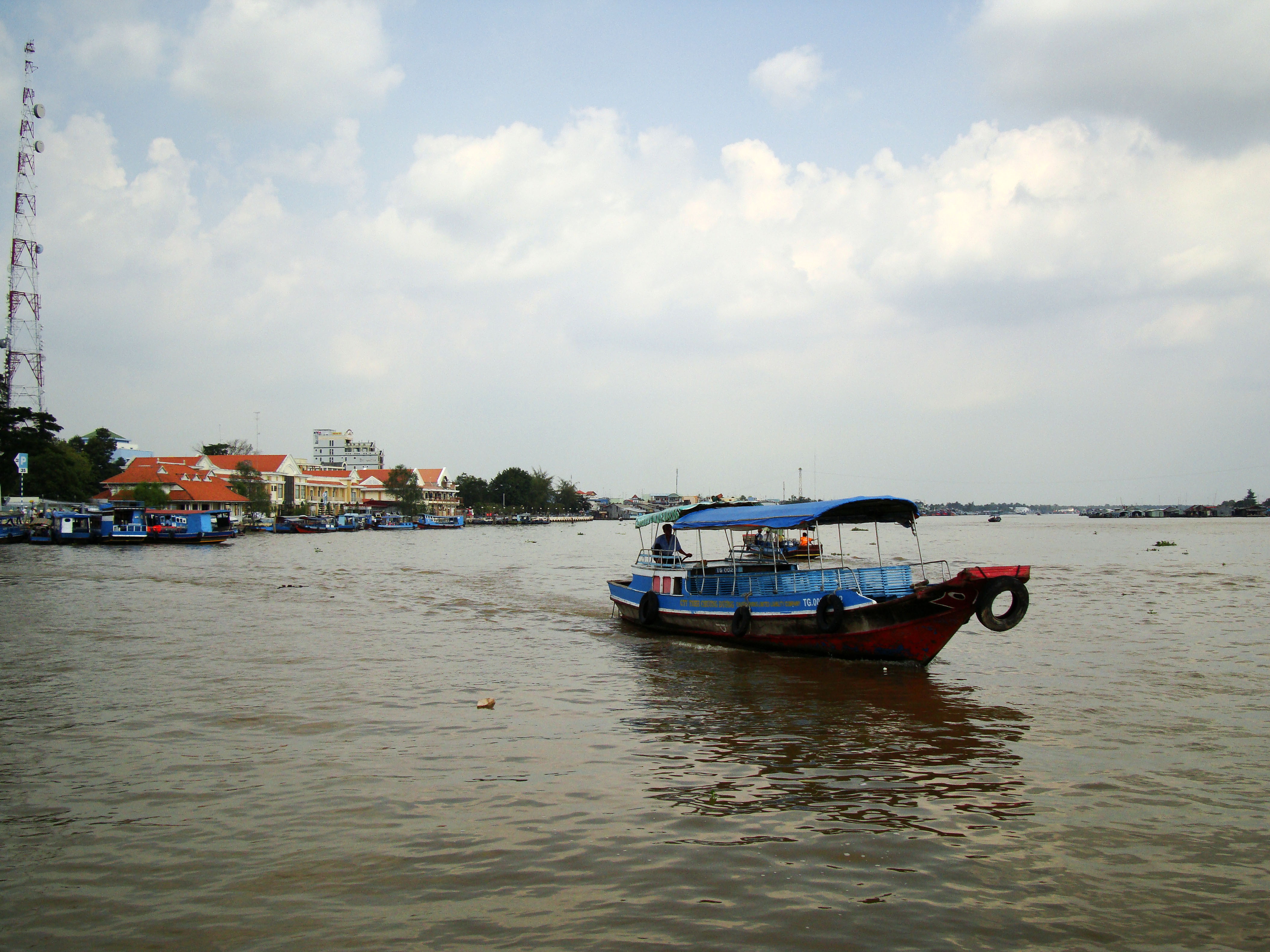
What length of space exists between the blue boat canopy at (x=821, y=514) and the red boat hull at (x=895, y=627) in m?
1.58

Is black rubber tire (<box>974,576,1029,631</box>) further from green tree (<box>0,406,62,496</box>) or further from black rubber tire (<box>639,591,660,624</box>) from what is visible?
green tree (<box>0,406,62,496</box>)

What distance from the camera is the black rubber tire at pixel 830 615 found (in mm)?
12758

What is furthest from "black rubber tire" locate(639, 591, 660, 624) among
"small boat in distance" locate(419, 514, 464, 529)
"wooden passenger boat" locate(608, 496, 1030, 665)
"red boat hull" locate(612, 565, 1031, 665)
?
"small boat in distance" locate(419, 514, 464, 529)

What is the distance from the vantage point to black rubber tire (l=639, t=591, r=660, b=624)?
1633 centimetres

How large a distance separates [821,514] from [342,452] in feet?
498

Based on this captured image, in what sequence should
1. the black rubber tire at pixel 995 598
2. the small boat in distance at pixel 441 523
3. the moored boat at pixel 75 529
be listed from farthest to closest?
the small boat in distance at pixel 441 523 → the moored boat at pixel 75 529 → the black rubber tire at pixel 995 598

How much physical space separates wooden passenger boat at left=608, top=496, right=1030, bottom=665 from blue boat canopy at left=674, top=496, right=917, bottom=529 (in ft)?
0.08

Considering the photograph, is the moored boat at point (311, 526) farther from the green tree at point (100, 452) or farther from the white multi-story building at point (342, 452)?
the white multi-story building at point (342, 452)

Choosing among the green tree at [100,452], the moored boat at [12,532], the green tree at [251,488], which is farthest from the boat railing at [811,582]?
the green tree at [100,452]

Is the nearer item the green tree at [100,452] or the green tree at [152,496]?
the green tree at [152,496]

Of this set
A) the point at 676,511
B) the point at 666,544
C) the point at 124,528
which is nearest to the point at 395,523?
the point at 124,528

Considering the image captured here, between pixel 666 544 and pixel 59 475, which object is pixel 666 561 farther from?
pixel 59 475

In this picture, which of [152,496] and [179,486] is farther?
[179,486]

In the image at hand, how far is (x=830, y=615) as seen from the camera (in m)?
12.8
